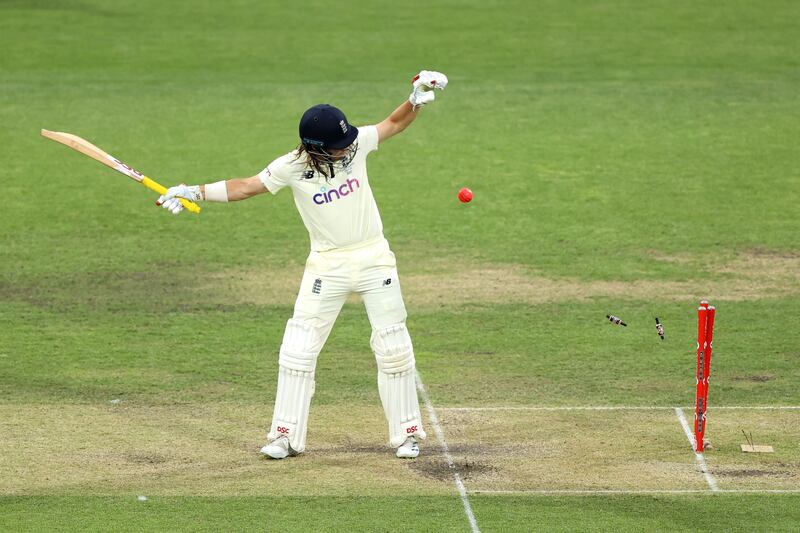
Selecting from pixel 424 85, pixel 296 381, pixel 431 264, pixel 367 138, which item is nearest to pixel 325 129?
pixel 367 138

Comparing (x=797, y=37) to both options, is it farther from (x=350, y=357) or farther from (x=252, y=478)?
(x=252, y=478)

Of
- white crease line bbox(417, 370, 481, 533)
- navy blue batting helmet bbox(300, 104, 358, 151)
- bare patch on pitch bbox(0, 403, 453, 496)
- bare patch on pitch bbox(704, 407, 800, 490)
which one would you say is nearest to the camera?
white crease line bbox(417, 370, 481, 533)

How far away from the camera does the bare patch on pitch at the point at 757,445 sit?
30.3 ft

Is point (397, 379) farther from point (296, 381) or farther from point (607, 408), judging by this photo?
point (607, 408)

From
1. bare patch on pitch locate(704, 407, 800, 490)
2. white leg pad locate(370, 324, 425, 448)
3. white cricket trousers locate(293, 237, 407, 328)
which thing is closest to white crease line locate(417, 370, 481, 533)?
white leg pad locate(370, 324, 425, 448)

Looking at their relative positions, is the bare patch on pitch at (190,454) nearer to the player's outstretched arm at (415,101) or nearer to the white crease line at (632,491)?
the white crease line at (632,491)

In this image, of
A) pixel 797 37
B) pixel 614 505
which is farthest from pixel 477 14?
pixel 614 505

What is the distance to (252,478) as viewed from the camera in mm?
9281

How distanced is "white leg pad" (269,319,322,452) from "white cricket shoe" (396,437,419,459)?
0.66 meters

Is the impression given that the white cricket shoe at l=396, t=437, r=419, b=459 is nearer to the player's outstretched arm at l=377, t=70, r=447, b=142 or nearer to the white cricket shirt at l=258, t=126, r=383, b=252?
the white cricket shirt at l=258, t=126, r=383, b=252

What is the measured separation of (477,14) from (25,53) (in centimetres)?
788

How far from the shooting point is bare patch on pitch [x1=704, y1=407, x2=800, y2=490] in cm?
923

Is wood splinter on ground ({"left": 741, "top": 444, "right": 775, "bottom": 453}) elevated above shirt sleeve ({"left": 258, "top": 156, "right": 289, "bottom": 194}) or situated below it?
below

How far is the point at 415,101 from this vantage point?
9.70 metres
